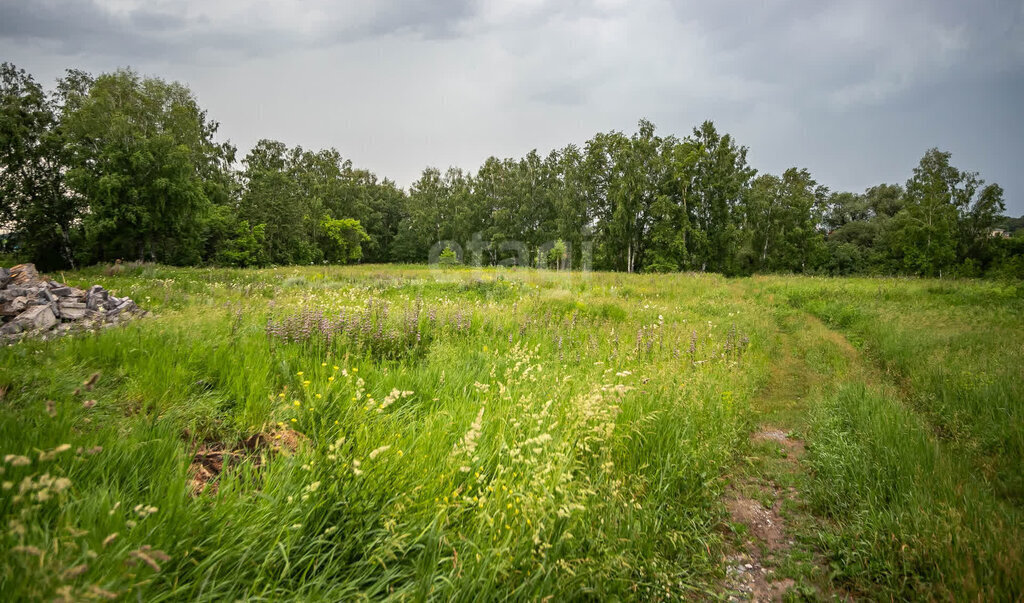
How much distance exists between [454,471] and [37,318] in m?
6.98

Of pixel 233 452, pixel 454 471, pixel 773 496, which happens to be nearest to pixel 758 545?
pixel 773 496

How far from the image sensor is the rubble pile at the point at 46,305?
16.4 ft

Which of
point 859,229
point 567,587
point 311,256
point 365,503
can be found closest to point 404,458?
point 365,503

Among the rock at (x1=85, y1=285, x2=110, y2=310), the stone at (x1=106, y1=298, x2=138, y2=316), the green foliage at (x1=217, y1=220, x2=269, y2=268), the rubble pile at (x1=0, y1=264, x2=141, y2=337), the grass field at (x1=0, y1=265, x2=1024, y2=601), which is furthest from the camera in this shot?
the green foliage at (x1=217, y1=220, x2=269, y2=268)

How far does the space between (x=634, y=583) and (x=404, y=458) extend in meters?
1.75

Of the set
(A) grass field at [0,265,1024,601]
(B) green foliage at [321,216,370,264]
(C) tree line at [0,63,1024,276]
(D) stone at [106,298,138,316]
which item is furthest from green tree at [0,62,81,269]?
(A) grass field at [0,265,1024,601]

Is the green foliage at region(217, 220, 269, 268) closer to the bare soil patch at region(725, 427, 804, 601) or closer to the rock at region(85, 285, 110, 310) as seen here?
the rock at region(85, 285, 110, 310)

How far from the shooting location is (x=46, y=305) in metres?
5.63

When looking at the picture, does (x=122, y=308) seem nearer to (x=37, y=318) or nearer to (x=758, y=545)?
(x=37, y=318)

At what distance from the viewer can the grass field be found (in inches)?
71.3

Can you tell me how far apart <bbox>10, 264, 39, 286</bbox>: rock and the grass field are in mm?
3904

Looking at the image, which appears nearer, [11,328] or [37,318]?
[11,328]

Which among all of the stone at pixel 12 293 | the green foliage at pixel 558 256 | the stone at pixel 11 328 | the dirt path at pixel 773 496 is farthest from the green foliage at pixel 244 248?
the dirt path at pixel 773 496

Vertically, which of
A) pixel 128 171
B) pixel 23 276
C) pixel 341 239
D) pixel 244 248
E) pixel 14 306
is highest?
pixel 128 171
